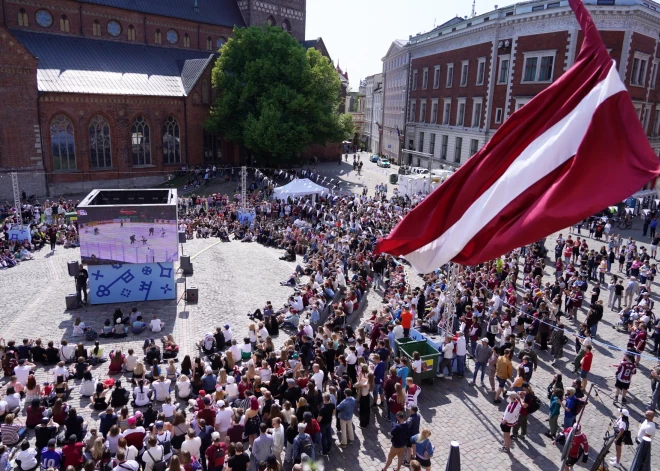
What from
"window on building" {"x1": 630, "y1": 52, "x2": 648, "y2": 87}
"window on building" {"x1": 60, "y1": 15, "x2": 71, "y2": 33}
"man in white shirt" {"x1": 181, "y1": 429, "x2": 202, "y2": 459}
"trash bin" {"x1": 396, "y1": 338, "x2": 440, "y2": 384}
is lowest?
"trash bin" {"x1": 396, "y1": 338, "x2": 440, "y2": 384}

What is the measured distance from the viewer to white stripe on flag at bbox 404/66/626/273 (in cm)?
749

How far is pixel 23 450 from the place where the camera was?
33.1 ft

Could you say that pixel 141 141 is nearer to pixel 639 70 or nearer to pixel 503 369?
pixel 503 369

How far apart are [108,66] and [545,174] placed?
46.2 m

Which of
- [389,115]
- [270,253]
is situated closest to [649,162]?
[270,253]

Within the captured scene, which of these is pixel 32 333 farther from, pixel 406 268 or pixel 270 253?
pixel 406 268

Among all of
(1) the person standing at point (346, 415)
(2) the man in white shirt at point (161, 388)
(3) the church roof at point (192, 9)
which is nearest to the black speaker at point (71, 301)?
(2) the man in white shirt at point (161, 388)

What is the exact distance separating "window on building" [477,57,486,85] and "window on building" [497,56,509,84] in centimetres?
213

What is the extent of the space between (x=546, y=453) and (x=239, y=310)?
12360 millimetres

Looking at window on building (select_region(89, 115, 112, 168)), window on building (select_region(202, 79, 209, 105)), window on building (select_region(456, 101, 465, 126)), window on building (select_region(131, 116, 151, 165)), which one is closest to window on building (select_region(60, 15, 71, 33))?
window on building (select_region(89, 115, 112, 168))

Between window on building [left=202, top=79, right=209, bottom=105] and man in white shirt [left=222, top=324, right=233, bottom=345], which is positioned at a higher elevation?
window on building [left=202, top=79, right=209, bottom=105]

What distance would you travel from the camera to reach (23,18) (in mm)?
43281

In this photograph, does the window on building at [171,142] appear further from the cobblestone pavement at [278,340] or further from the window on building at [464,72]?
the window on building at [464,72]

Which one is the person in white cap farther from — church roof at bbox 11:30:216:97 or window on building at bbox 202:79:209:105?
window on building at bbox 202:79:209:105
